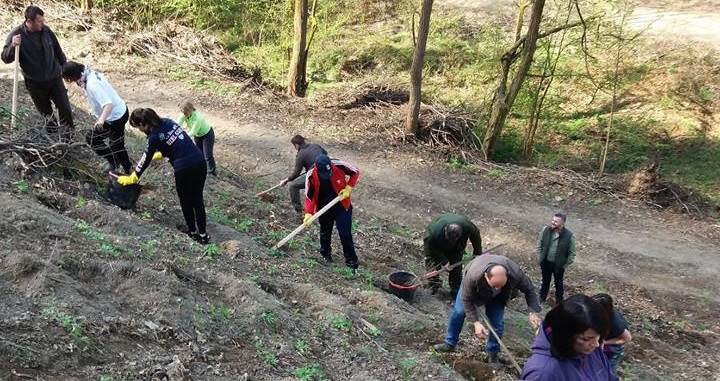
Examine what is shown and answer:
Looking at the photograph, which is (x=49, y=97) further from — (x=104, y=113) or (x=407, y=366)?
(x=407, y=366)

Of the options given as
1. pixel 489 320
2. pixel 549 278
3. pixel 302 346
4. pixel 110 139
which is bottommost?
pixel 549 278

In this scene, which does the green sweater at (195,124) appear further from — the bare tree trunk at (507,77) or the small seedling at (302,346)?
the bare tree trunk at (507,77)

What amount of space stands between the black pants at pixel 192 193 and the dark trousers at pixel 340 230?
1.34 m

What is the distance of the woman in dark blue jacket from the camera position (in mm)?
5301

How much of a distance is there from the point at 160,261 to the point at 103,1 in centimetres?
1444

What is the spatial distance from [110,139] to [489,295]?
163 inches

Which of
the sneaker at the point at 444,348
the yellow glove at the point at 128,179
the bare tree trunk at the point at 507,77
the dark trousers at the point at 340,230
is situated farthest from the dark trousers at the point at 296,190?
the bare tree trunk at the point at 507,77

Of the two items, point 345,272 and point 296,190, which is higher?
point 296,190

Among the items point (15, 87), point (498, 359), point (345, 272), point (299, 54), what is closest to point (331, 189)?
point (345, 272)

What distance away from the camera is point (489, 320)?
5164mm

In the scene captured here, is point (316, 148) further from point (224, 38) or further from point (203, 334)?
point (224, 38)

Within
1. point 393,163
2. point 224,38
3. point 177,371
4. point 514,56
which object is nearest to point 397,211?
point 393,163

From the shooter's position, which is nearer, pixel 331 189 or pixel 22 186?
pixel 22 186

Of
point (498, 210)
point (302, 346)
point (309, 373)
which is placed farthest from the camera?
point (498, 210)
